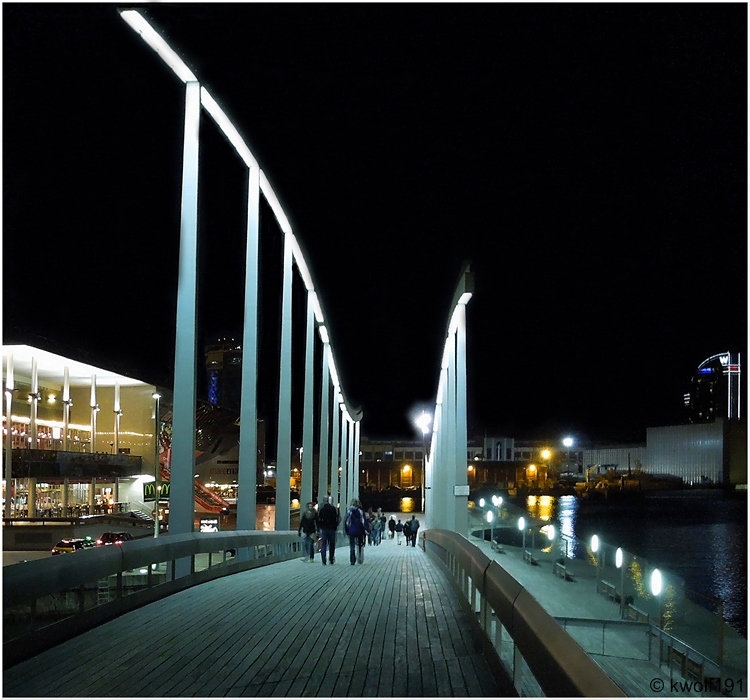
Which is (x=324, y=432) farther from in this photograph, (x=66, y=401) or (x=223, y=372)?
(x=223, y=372)

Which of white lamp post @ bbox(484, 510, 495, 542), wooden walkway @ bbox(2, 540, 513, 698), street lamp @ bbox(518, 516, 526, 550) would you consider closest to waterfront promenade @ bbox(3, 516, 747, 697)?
wooden walkway @ bbox(2, 540, 513, 698)

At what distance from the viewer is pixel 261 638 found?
7520mm

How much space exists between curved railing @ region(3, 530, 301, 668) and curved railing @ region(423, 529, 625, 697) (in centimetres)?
335

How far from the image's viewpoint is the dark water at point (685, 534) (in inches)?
1997

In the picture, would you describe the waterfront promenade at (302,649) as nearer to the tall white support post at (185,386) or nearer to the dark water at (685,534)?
the tall white support post at (185,386)

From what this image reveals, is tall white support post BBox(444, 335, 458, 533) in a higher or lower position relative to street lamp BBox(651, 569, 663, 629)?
higher

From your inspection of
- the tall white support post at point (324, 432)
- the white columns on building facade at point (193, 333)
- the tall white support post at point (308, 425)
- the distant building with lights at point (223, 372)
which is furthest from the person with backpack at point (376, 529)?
the distant building with lights at point (223, 372)

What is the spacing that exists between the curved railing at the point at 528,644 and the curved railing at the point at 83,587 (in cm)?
335

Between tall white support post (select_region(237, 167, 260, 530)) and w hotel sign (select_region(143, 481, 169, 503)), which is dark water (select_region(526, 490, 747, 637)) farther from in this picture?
w hotel sign (select_region(143, 481, 169, 503))

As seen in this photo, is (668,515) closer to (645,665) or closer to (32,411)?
(32,411)

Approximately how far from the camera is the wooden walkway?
571cm

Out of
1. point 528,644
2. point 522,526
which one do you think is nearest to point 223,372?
point 522,526

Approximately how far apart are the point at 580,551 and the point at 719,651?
365 inches

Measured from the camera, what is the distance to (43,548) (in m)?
38.3
